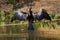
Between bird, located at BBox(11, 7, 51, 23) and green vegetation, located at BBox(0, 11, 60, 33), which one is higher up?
bird, located at BBox(11, 7, 51, 23)

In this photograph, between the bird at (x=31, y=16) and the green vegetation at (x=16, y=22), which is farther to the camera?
the green vegetation at (x=16, y=22)

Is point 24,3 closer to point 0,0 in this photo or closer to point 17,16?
point 0,0

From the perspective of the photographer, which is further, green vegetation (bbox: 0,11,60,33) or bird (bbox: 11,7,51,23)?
green vegetation (bbox: 0,11,60,33)

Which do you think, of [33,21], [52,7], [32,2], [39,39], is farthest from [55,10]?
[39,39]

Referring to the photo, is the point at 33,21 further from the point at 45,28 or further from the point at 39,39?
the point at 39,39

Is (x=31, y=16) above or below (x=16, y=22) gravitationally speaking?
above

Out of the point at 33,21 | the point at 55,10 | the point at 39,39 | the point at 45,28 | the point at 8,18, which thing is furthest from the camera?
the point at 55,10

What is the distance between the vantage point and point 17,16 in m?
16.3

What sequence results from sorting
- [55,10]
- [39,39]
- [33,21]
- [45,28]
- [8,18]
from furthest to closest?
[55,10] → [8,18] → [33,21] → [45,28] → [39,39]

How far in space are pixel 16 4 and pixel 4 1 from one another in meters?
1.42

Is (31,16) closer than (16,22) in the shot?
Yes

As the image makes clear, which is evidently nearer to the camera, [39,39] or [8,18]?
[39,39]

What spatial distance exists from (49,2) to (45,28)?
1282 centimetres

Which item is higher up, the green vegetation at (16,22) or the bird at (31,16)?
the bird at (31,16)
